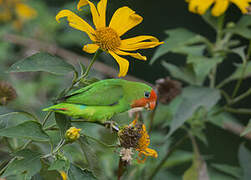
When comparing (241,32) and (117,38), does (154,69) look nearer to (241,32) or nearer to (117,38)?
(241,32)

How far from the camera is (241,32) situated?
1.12 meters

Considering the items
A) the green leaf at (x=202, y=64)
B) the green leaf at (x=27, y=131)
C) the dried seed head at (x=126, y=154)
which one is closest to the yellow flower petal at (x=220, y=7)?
the green leaf at (x=202, y=64)

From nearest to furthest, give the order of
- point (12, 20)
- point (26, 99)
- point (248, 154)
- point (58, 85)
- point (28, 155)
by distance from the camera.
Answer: point (28, 155), point (248, 154), point (26, 99), point (58, 85), point (12, 20)

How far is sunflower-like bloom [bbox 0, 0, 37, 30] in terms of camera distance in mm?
1790

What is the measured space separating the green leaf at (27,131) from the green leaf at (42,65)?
3.5 inches

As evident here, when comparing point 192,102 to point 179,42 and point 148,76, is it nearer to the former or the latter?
point 179,42

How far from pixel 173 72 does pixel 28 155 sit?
70cm

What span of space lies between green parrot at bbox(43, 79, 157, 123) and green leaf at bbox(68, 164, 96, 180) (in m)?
0.09

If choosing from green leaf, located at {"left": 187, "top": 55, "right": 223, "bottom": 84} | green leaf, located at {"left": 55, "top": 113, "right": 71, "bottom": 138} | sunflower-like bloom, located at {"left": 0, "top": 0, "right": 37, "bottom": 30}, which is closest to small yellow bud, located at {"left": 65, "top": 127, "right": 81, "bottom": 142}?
green leaf, located at {"left": 55, "top": 113, "right": 71, "bottom": 138}

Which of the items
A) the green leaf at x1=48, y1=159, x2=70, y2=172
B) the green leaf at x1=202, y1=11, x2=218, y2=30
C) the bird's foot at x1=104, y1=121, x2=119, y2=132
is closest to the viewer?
the green leaf at x1=48, y1=159, x2=70, y2=172

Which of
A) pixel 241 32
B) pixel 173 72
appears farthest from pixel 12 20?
pixel 241 32

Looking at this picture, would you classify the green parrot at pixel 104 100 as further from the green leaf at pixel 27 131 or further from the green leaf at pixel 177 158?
the green leaf at pixel 177 158

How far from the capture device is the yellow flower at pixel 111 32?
62 cm

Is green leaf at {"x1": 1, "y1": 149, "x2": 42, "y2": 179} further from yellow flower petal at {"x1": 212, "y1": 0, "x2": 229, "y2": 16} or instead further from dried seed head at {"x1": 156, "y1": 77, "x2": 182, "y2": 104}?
yellow flower petal at {"x1": 212, "y1": 0, "x2": 229, "y2": 16}
